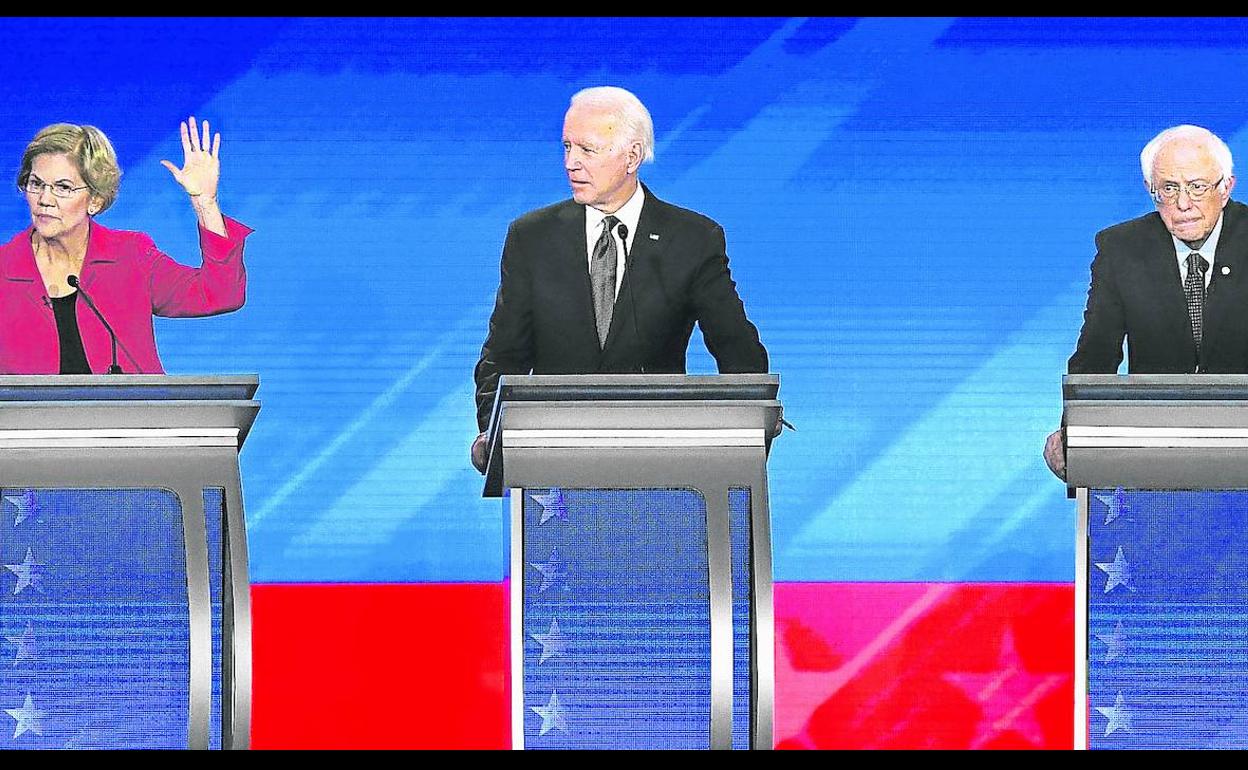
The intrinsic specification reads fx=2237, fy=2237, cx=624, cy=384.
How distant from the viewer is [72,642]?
13.6 ft

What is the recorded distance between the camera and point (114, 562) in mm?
4145

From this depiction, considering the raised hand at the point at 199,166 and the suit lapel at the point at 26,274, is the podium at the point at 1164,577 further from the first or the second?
the suit lapel at the point at 26,274

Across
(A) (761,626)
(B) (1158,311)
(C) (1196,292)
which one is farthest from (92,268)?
(C) (1196,292)

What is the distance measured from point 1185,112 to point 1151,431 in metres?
2.01

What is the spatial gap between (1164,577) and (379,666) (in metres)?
2.31

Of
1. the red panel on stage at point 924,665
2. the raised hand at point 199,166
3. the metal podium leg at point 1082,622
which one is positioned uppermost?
the raised hand at point 199,166

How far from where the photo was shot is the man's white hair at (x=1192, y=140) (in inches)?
227

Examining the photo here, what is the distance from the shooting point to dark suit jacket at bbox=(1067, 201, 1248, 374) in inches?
219

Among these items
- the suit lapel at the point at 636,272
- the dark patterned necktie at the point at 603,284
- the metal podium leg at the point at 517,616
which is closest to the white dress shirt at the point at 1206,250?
the suit lapel at the point at 636,272

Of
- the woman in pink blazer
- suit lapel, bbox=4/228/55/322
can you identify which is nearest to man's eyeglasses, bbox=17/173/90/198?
the woman in pink blazer

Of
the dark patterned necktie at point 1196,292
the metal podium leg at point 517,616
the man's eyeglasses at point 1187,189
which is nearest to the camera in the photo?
the metal podium leg at point 517,616

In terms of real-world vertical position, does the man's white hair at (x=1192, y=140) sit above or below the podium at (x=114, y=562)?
above

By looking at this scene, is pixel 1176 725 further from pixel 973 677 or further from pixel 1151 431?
pixel 973 677

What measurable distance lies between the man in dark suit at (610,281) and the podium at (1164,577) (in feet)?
4.89
